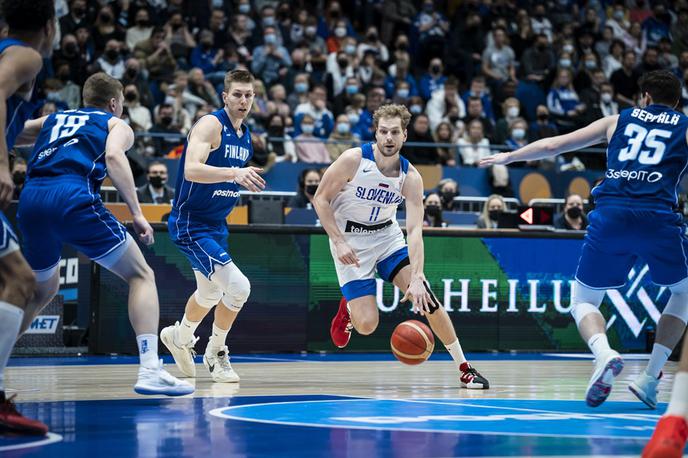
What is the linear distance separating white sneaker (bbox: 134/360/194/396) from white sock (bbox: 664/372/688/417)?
3064mm

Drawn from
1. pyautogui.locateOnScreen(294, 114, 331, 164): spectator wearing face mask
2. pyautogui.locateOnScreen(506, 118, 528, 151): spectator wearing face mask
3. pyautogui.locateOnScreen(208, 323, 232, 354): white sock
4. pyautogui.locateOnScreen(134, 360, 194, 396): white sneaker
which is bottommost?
pyautogui.locateOnScreen(134, 360, 194, 396): white sneaker

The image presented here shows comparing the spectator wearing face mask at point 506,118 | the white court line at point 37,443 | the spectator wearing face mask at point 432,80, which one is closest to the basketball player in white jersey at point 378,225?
the white court line at point 37,443

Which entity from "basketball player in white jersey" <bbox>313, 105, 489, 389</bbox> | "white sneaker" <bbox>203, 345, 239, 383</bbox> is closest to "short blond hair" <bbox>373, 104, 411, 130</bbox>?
"basketball player in white jersey" <bbox>313, 105, 489, 389</bbox>

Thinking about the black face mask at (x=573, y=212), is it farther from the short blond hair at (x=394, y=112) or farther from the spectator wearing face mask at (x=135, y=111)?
the spectator wearing face mask at (x=135, y=111)

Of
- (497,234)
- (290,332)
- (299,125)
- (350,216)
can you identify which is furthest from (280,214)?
(299,125)

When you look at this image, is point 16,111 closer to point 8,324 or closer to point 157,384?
point 8,324

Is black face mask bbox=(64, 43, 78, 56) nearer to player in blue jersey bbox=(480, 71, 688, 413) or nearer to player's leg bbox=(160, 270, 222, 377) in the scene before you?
player's leg bbox=(160, 270, 222, 377)

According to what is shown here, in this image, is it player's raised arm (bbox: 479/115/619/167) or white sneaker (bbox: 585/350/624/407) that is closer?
white sneaker (bbox: 585/350/624/407)

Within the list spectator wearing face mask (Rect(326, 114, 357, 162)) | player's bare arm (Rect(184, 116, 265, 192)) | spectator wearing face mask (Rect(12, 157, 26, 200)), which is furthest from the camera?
spectator wearing face mask (Rect(326, 114, 357, 162))

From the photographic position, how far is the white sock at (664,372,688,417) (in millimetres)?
4320

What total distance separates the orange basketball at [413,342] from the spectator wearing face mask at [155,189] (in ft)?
18.2

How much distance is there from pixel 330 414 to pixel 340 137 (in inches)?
417

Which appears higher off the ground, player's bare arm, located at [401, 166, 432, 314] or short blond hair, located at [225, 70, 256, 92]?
short blond hair, located at [225, 70, 256, 92]

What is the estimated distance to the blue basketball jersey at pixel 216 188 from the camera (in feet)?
28.3
